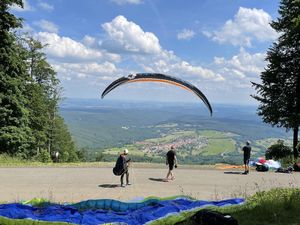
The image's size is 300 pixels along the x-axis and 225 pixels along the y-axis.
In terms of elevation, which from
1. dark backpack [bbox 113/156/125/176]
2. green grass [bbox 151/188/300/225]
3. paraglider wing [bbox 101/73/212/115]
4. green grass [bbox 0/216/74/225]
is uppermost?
paraglider wing [bbox 101/73/212/115]

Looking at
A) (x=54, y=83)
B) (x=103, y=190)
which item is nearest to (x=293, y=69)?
(x=103, y=190)

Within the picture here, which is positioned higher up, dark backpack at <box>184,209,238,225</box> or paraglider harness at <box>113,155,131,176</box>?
paraglider harness at <box>113,155,131,176</box>

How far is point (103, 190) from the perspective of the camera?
16547 mm

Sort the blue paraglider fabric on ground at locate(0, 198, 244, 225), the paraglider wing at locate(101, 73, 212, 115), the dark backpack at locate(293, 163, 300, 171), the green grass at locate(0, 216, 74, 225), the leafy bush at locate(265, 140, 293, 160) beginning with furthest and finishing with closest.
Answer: the leafy bush at locate(265, 140, 293, 160) → the dark backpack at locate(293, 163, 300, 171) → the paraglider wing at locate(101, 73, 212, 115) → the blue paraglider fabric on ground at locate(0, 198, 244, 225) → the green grass at locate(0, 216, 74, 225)

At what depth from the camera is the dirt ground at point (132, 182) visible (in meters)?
15.4

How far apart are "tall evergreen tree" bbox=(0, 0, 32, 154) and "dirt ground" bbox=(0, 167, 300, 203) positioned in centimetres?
771

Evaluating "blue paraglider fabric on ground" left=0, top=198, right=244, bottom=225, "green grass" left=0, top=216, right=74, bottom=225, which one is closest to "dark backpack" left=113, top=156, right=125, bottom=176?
"blue paraglider fabric on ground" left=0, top=198, right=244, bottom=225

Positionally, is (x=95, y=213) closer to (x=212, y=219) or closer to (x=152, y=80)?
(x=212, y=219)

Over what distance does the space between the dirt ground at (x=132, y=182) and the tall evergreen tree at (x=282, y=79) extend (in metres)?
8.71

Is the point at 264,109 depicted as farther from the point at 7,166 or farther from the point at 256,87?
the point at 7,166

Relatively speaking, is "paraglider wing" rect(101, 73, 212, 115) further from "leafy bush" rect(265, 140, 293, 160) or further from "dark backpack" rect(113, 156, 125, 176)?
"leafy bush" rect(265, 140, 293, 160)

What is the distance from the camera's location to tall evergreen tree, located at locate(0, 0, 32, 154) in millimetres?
29219

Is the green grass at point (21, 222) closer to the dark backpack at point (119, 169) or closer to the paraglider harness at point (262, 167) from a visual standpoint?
the dark backpack at point (119, 169)

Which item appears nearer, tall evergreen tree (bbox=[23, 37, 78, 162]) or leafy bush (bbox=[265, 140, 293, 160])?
leafy bush (bbox=[265, 140, 293, 160])
